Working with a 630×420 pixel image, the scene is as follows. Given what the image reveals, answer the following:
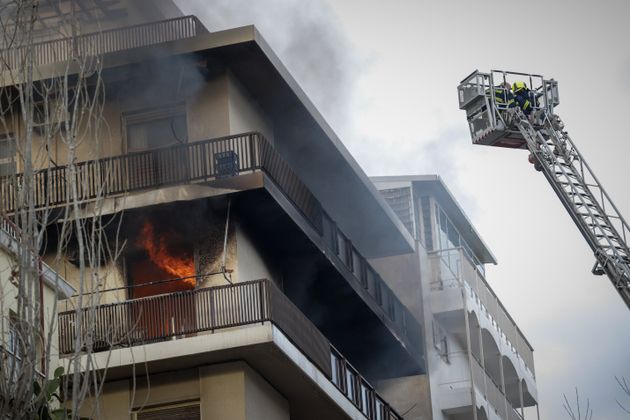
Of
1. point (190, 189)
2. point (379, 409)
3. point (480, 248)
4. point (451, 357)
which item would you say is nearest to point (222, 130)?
point (190, 189)

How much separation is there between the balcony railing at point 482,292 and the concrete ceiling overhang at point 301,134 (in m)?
2.18

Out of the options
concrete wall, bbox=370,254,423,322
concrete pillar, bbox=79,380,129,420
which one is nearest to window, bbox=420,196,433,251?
concrete wall, bbox=370,254,423,322

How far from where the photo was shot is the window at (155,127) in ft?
130

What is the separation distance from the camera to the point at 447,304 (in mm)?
52125

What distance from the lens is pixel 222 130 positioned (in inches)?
1539

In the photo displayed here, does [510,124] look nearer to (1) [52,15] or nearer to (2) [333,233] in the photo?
(2) [333,233]

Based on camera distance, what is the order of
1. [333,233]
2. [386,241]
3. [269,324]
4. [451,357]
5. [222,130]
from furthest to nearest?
[451,357] < [386,241] < [333,233] < [222,130] < [269,324]

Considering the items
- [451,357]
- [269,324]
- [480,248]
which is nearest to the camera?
[269,324]

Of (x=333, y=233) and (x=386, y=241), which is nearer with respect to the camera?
(x=333, y=233)

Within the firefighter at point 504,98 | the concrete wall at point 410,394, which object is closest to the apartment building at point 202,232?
the firefighter at point 504,98

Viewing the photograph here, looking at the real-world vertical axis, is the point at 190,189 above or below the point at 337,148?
below

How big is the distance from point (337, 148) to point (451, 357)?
11.7m

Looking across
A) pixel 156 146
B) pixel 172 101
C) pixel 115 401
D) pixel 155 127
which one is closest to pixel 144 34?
pixel 172 101

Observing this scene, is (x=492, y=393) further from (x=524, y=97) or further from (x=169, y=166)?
(x=169, y=166)
